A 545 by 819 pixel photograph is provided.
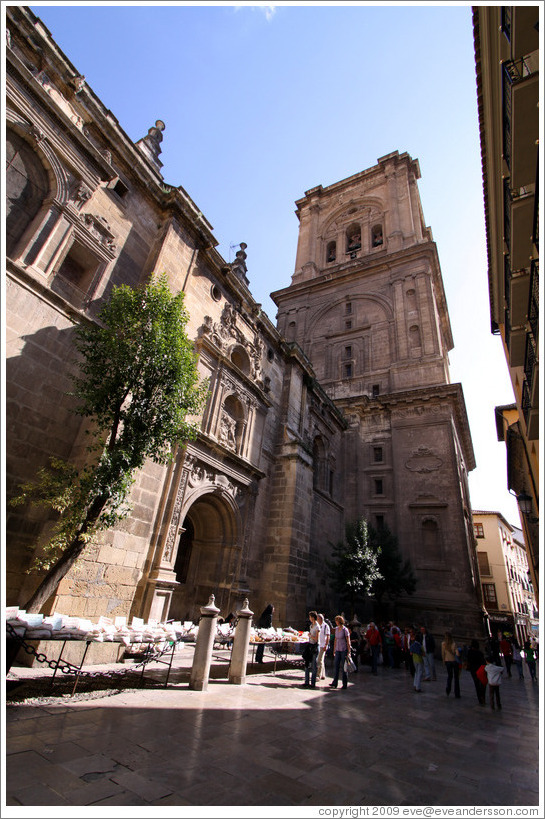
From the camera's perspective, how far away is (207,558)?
13.6m

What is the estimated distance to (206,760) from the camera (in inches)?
151

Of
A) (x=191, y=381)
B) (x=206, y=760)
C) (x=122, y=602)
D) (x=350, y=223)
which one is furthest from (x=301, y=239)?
(x=206, y=760)

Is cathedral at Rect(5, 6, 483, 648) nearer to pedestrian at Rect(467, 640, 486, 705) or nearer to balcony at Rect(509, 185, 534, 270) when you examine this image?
pedestrian at Rect(467, 640, 486, 705)

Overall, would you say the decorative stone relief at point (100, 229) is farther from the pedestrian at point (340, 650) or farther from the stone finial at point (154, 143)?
the pedestrian at point (340, 650)

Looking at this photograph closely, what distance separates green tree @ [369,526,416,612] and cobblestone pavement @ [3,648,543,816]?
11.6 metres

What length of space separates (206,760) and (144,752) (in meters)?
0.60

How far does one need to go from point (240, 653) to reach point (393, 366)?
2237cm

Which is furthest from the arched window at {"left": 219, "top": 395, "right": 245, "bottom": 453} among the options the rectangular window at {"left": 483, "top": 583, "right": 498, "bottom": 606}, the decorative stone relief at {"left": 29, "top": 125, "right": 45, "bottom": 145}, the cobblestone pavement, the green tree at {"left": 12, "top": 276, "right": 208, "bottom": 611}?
the rectangular window at {"left": 483, "top": 583, "right": 498, "bottom": 606}

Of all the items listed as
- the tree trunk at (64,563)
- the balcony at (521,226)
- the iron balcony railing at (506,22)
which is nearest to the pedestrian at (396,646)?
the tree trunk at (64,563)

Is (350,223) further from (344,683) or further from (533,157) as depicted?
(344,683)

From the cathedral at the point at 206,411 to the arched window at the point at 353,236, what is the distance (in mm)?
8471

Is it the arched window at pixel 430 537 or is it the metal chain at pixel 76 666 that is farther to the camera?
the arched window at pixel 430 537

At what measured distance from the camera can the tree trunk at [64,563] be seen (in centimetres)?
676

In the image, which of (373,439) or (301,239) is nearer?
(373,439)
